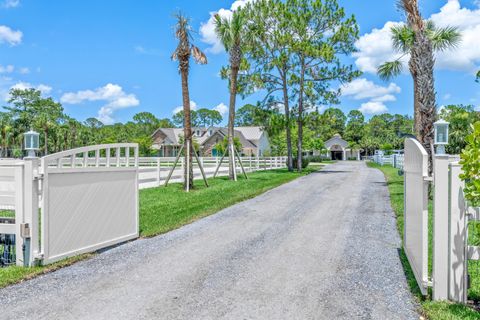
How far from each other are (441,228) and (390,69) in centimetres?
1657

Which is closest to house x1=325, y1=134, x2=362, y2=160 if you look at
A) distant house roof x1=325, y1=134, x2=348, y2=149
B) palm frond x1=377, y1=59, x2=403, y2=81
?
distant house roof x1=325, y1=134, x2=348, y2=149

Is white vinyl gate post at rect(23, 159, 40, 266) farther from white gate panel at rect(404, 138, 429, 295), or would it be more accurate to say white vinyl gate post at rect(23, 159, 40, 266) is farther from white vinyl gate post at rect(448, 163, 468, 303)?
white vinyl gate post at rect(448, 163, 468, 303)

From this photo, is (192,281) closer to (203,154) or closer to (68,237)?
(68,237)

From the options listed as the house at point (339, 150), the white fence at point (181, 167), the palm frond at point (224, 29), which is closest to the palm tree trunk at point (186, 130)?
the white fence at point (181, 167)

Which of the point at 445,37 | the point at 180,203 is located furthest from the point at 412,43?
the point at 180,203

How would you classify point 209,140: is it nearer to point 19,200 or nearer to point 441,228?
point 19,200

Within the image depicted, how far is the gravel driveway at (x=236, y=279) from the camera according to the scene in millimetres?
3650

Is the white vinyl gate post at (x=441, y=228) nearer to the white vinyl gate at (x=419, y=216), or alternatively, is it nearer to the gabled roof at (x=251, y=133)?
the white vinyl gate at (x=419, y=216)

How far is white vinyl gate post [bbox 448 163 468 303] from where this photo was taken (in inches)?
142

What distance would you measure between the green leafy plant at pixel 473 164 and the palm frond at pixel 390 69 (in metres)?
16.7

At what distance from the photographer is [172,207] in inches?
396

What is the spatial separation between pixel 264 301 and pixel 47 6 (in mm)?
18230

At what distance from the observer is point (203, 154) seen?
51.8 metres

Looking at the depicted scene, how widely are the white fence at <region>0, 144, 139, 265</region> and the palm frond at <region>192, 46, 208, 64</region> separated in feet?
29.8
